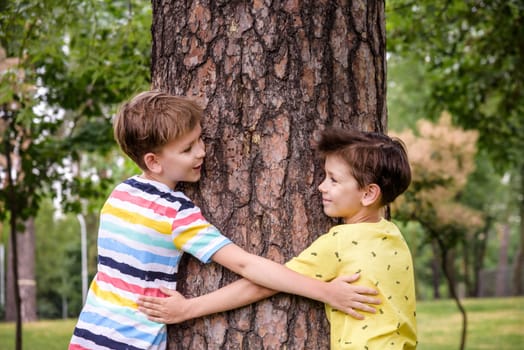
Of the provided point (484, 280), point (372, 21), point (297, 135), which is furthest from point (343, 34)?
point (484, 280)

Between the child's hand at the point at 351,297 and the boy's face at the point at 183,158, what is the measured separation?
0.64 metres

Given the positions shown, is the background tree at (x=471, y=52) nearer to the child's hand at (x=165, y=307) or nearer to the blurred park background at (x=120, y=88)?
the blurred park background at (x=120, y=88)

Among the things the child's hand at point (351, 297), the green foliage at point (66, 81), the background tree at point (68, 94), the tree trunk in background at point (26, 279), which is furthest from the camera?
the tree trunk in background at point (26, 279)

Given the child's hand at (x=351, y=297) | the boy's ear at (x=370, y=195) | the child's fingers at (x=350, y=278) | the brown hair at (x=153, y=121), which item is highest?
the brown hair at (x=153, y=121)

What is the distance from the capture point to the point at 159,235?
7.30 feet

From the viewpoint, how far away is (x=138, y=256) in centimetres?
225

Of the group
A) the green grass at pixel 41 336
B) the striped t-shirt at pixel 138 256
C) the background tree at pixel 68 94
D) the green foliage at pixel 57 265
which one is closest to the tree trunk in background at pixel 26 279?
the green grass at pixel 41 336

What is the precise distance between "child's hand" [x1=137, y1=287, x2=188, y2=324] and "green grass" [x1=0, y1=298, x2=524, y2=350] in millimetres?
8315

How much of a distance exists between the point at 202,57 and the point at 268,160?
1.52ft

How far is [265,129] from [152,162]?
43cm

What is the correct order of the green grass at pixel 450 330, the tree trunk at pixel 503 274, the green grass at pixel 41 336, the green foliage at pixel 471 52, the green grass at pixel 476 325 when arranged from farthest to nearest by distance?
1. the tree trunk at pixel 503 274
2. the green grass at pixel 476 325
3. the green grass at pixel 450 330
4. the green grass at pixel 41 336
5. the green foliage at pixel 471 52

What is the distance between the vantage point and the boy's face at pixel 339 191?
2316 mm

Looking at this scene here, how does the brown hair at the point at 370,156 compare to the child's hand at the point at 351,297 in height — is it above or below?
above

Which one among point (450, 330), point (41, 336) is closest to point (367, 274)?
point (41, 336)
